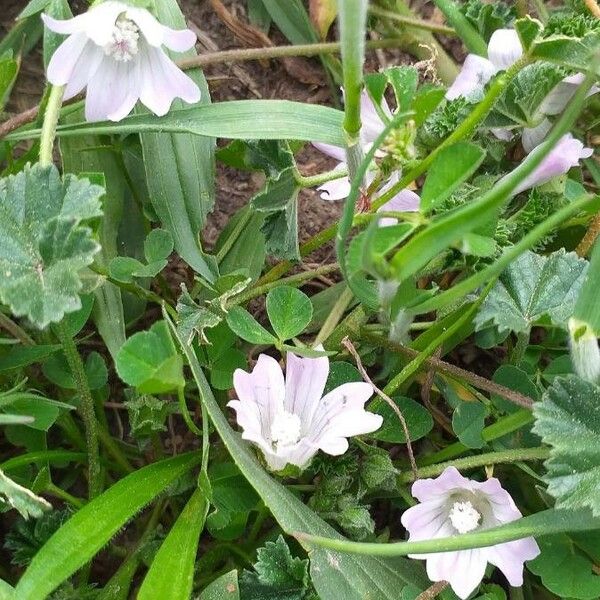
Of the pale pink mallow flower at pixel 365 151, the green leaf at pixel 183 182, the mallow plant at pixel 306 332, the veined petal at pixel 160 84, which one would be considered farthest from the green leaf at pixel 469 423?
the veined petal at pixel 160 84

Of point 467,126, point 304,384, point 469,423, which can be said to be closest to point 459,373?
point 469,423

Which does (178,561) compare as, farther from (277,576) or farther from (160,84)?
(160,84)

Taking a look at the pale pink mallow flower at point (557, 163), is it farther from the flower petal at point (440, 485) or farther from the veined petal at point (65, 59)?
the veined petal at point (65, 59)

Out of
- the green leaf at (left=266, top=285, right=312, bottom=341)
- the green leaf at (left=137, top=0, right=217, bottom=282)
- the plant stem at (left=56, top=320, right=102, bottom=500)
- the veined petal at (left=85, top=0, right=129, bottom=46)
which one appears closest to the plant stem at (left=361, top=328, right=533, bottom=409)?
the green leaf at (left=266, top=285, right=312, bottom=341)

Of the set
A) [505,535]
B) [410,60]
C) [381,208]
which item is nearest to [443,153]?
[381,208]

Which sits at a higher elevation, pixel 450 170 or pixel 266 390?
pixel 450 170

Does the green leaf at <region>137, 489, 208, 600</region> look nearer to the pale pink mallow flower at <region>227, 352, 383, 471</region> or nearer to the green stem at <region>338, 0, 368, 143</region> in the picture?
the pale pink mallow flower at <region>227, 352, 383, 471</region>
